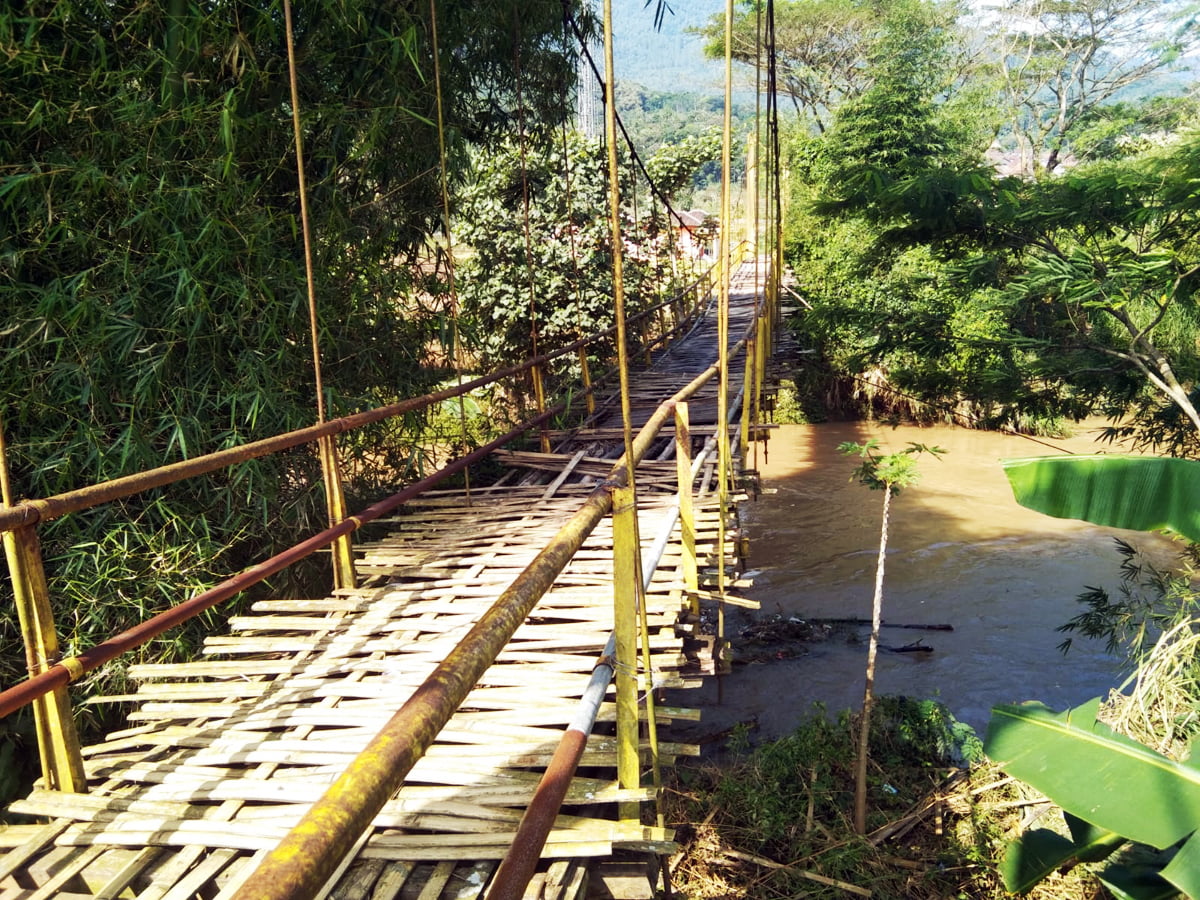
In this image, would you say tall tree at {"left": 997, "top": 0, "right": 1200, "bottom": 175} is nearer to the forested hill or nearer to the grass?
the forested hill

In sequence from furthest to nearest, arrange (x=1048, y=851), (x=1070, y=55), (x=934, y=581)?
(x=1070, y=55) → (x=934, y=581) → (x=1048, y=851)

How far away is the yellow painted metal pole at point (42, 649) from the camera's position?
1536mm

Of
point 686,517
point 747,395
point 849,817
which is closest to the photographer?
point 686,517

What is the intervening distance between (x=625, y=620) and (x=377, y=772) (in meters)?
0.75

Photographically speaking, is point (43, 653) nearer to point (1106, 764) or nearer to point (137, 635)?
point (137, 635)

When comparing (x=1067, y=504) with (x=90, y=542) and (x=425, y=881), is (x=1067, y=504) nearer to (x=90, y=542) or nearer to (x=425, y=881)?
(x=425, y=881)

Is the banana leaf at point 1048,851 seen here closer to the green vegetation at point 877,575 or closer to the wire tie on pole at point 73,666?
the green vegetation at point 877,575

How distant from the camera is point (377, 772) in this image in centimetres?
65

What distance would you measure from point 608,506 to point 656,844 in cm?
55

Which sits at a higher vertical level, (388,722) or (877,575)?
(388,722)

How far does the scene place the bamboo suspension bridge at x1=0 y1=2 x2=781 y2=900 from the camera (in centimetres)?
96

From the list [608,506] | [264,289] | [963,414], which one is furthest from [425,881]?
[963,414]

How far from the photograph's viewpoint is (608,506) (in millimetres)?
1370

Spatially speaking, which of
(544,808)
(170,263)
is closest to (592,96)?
(170,263)
